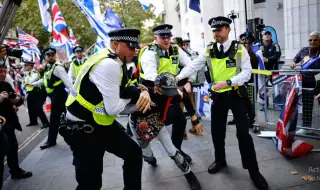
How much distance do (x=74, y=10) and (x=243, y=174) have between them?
20.5m

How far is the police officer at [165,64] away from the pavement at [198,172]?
1.69 ft

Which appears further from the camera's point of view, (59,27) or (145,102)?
(59,27)

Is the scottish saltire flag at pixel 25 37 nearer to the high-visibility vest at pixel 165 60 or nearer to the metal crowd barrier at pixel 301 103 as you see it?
the high-visibility vest at pixel 165 60

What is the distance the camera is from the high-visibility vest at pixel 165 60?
4.50m

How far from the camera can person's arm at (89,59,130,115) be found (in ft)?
8.13

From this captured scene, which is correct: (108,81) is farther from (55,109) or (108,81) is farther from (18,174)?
(55,109)

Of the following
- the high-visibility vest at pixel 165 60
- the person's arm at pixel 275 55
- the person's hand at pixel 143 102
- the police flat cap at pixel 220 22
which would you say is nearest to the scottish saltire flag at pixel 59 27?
the high-visibility vest at pixel 165 60

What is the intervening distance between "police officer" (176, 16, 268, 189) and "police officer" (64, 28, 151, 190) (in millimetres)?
1421

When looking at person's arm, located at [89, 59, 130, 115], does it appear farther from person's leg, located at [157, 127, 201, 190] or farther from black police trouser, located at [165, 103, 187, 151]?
black police trouser, located at [165, 103, 187, 151]

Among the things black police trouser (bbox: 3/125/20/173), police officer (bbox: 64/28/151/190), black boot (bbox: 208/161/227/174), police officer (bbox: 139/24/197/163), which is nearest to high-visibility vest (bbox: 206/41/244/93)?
police officer (bbox: 139/24/197/163)

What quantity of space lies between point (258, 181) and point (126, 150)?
175 centimetres

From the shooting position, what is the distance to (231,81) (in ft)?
12.0

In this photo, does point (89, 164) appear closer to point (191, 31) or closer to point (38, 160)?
point (38, 160)

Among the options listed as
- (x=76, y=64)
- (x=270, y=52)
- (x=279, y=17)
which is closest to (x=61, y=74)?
(x=76, y=64)
